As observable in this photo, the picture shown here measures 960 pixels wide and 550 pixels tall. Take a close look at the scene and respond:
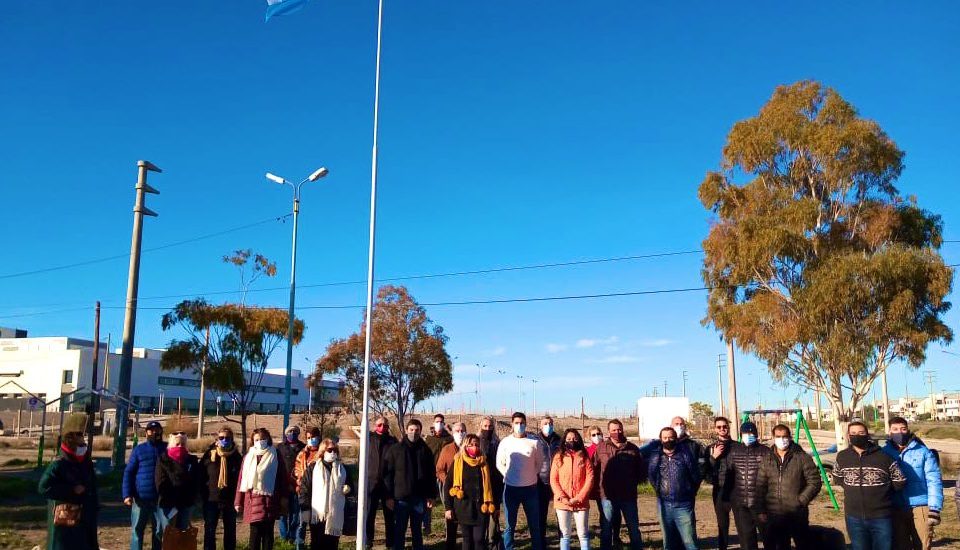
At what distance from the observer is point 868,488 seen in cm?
816

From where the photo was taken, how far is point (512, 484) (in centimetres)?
987

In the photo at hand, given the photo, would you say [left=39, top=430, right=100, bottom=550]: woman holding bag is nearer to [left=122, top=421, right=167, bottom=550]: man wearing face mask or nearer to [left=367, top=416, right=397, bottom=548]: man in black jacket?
[left=122, top=421, right=167, bottom=550]: man wearing face mask

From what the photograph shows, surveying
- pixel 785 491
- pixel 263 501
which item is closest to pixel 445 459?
pixel 263 501

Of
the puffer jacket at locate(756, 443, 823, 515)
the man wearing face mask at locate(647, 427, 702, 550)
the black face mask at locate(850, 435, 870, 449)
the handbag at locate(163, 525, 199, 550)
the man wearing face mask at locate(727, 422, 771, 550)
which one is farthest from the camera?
the man wearing face mask at locate(647, 427, 702, 550)

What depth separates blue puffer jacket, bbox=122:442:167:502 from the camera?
956 cm

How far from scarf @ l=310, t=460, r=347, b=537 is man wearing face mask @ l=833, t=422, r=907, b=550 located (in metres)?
5.85

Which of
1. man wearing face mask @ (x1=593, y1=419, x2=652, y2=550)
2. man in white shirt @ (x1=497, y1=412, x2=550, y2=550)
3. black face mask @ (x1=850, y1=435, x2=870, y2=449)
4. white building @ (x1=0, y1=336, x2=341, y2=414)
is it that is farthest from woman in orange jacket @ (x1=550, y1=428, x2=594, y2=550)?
white building @ (x1=0, y1=336, x2=341, y2=414)

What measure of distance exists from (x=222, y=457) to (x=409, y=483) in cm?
245

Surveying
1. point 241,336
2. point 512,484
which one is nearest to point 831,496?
point 512,484

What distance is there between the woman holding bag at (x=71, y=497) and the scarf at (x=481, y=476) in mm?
4071

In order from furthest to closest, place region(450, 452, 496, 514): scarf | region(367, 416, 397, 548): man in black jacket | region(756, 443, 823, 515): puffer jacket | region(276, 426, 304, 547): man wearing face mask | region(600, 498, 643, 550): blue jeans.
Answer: region(276, 426, 304, 547): man wearing face mask, region(367, 416, 397, 548): man in black jacket, region(600, 498, 643, 550): blue jeans, region(450, 452, 496, 514): scarf, region(756, 443, 823, 515): puffer jacket

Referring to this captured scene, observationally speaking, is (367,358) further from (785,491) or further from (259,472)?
(785,491)

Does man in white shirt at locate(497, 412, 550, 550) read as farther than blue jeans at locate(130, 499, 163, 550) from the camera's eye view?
Yes

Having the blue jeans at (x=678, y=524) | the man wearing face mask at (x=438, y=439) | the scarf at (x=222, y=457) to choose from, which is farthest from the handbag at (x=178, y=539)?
the blue jeans at (x=678, y=524)
